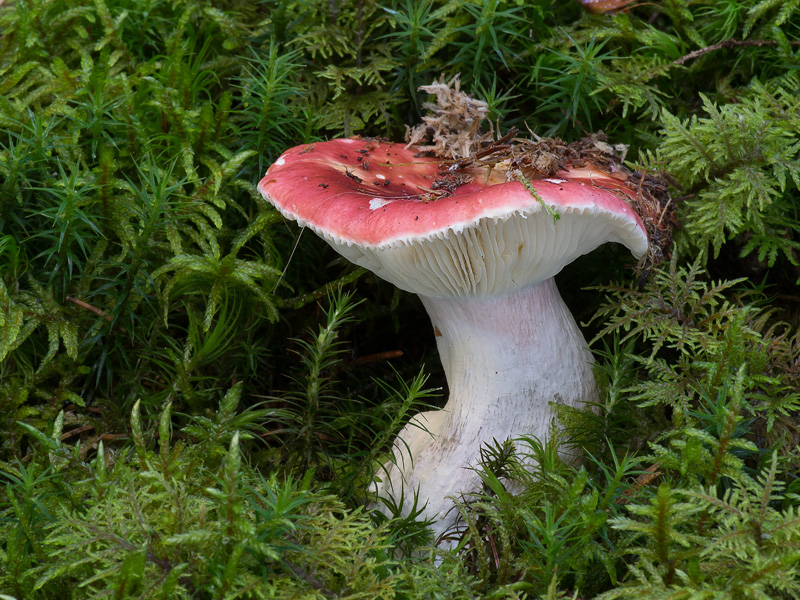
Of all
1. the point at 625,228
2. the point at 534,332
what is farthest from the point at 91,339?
the point at 625,228

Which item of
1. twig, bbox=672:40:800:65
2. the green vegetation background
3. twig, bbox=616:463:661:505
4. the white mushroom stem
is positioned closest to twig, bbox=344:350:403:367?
the green vegetation background

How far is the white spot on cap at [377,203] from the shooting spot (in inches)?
70.3

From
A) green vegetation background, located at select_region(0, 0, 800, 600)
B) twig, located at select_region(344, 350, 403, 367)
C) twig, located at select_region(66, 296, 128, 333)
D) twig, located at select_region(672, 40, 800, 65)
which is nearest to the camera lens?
green vegetation background, located at select_region(0, 0, 800, 600)

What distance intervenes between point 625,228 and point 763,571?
92cm

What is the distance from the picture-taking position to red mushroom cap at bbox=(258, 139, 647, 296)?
1653 mm

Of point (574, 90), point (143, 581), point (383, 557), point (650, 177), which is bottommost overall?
point (383, 557)

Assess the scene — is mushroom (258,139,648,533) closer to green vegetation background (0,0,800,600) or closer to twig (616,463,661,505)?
green vegetation background (0,0,800,600)

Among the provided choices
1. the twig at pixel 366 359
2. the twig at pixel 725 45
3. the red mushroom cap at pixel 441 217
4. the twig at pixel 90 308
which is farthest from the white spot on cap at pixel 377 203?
the twig at pixel 725 45

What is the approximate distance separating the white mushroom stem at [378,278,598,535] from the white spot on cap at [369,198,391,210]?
474 millimetres

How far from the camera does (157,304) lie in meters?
2.43

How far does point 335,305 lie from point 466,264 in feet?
2.37

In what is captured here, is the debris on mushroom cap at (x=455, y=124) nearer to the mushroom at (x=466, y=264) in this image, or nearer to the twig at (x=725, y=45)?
the mushroom at (x=466, y=264)

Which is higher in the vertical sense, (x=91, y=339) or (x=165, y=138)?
(x=165, y=138)

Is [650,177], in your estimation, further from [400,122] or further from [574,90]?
[400,122]
